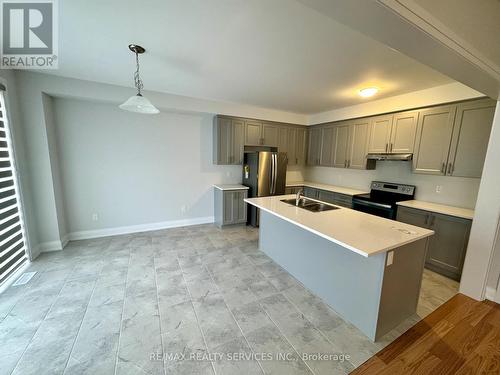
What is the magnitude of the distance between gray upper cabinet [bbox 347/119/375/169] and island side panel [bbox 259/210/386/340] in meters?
2.32

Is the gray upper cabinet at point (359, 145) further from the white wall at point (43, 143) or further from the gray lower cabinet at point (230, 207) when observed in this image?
the white wall at point (43, 143)

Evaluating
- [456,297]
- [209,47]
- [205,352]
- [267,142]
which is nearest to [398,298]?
[456,297]

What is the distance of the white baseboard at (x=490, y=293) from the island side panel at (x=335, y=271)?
1.76 metres

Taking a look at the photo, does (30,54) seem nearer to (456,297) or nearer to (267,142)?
(267,142)

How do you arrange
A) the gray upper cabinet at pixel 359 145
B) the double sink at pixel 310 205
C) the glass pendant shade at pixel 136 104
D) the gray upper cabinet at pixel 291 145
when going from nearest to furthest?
the glass pendant shade at pixel 136 104 < the double sink at pixel 310 205 < the gray upper cabinet at pixel 359 145 < the gray upper cabinet at pixel 291 145

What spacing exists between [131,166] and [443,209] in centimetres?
510

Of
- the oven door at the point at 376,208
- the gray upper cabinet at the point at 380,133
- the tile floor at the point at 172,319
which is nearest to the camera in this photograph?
the tile floor at the point at 172,319

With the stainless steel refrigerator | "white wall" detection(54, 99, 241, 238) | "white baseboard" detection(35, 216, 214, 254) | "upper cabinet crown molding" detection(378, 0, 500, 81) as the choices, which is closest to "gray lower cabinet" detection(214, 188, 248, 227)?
the stainless steel refrigerator

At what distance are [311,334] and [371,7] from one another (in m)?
2.32

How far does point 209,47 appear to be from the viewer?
212 cm

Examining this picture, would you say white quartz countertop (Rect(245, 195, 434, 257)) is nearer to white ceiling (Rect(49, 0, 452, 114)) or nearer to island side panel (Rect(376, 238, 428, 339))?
island side panel (Rect(376, 238, 428, 339))

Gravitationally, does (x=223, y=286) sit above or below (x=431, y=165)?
below

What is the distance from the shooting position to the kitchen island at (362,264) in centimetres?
173

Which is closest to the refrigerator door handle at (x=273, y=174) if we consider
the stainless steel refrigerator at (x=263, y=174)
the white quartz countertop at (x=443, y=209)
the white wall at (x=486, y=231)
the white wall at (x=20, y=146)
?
the stainless steel refrigerator at (x=263, y=174)
